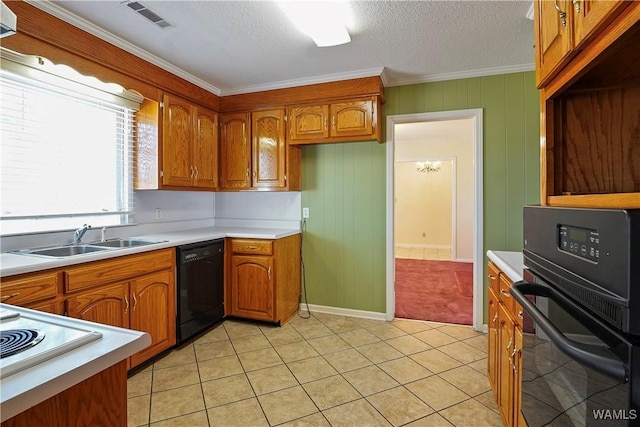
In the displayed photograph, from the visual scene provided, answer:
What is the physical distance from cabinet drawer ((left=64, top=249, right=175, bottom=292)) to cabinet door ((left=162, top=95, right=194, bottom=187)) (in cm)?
73

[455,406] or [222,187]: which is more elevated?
[222,187]

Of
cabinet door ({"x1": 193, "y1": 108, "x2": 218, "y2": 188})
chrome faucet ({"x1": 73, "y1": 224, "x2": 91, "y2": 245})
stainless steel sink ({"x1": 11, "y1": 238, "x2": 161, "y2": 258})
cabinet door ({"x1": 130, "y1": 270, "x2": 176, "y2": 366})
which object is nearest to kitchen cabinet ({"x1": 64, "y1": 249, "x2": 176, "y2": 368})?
cabinet door ({"x1": 130, "y1": 270, "x2": 176, "y2": 366})

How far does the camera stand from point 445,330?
298 cm

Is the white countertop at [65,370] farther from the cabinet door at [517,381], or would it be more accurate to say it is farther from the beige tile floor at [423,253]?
the beige tile floor at [423,253]

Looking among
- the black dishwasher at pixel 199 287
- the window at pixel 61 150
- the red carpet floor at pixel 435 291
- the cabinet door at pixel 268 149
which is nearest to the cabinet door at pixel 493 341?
the red carpet floor at pixel 435 291

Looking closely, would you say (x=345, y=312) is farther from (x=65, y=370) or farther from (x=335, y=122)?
(x=65, y=370)

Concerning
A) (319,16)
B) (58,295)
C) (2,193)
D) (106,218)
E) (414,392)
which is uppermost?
(319,16)

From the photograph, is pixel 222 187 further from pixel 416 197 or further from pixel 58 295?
pixel 416 197

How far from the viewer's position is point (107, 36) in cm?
224

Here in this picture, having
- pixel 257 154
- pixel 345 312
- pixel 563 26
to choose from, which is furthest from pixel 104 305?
pixel 563 26

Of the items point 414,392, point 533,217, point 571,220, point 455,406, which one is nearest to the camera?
point 571,220

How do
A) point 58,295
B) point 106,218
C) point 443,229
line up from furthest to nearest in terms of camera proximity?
point 443,229 < point 106,218 < point 58,295

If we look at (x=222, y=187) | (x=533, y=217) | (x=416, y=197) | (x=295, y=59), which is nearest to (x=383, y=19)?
(x=295, y=59)

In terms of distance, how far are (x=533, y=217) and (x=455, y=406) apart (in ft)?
4.80
